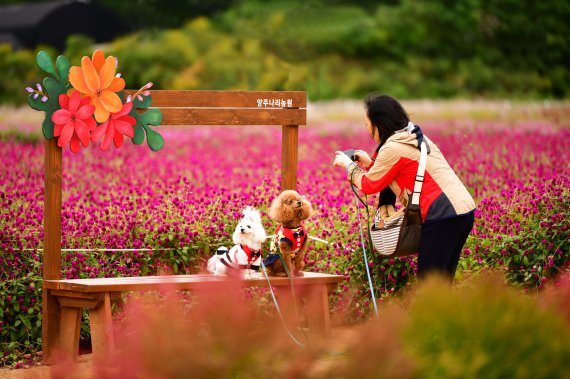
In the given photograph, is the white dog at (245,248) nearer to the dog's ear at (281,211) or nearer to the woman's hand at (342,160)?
the dog's ear at (281,211)

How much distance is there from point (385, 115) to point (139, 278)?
172 centimetres

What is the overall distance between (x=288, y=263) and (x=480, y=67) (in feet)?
92.0

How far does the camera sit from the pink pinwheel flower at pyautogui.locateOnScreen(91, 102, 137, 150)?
5.47 m

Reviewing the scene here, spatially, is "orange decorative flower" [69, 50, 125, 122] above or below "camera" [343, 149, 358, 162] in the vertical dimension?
above

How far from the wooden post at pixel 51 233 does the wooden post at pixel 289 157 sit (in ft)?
5.19

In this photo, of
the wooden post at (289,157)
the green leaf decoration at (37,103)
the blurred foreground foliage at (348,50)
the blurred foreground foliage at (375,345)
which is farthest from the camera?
the blurred foreground foliage at (348,50)

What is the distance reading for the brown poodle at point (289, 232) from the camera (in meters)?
5.46

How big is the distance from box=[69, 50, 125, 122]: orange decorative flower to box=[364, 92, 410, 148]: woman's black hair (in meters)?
1.47

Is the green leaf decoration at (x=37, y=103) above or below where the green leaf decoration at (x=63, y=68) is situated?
below

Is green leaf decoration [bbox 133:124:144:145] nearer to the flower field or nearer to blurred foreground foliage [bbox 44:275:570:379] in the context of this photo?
the flower field

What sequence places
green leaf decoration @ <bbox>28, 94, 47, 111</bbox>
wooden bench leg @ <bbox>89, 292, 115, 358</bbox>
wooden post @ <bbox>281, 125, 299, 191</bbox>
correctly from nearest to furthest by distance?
wooden bench leg @ <bbox>89, 292, 115, 358</bbox> < green leaf decoration @ <bbox>28, 94, 47, 111</bbox> < wooden post @ <bbox>281, 125, 299, 191</bbox>

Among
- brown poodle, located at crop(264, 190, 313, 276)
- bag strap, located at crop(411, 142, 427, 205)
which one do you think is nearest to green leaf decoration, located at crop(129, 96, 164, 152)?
brown poodle, located at crop(264, 190, 313, 276)

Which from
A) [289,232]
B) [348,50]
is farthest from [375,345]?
[348,50]

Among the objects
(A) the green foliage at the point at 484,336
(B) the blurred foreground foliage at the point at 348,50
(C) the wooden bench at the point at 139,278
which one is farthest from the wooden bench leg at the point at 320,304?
(B) the blurred foreground foliage at the point at 348,50
